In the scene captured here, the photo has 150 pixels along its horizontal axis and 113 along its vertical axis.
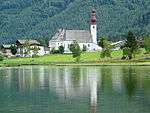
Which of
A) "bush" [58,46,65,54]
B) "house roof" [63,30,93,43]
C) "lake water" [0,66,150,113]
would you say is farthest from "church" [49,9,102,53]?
"lake water" [0,66,150,113]

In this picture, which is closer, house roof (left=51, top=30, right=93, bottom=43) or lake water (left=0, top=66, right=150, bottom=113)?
lake water (left=0, top=66, right=150, bottom=113)

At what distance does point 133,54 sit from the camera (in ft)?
425

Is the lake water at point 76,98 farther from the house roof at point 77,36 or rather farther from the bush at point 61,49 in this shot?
the house roof at point 77,36

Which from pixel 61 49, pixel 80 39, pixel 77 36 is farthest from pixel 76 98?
pixel 77 36

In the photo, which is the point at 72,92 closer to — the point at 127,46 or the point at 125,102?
the point at 125,102

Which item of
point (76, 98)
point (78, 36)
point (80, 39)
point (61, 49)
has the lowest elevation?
point (76, 98)

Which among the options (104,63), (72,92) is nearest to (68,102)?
(72,92)

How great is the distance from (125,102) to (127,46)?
91.4 metres

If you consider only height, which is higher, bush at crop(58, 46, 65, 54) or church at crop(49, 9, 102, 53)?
church at crop(49, 9, 102, 53)

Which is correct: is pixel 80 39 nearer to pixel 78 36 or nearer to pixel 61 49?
pixel 78 36

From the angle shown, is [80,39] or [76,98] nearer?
[76,98]

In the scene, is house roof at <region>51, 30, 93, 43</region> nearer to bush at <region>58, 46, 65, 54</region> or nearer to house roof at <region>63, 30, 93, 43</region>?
house roof at <region>63, 30, 93, 43</region>

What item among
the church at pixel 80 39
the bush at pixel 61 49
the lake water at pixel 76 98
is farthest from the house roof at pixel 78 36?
the lake water at pixel 76 98

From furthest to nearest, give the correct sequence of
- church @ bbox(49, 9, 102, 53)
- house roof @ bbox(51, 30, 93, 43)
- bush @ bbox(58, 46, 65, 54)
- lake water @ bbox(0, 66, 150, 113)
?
1. house roof @ bbox(51, 30, 93, 43)
2. church @ bbox(49, 9, 102, 53)
3. bush @ bbox(58, 46, 65, 54)
4. lake water @ bbox(0, 66, 150, 113)
